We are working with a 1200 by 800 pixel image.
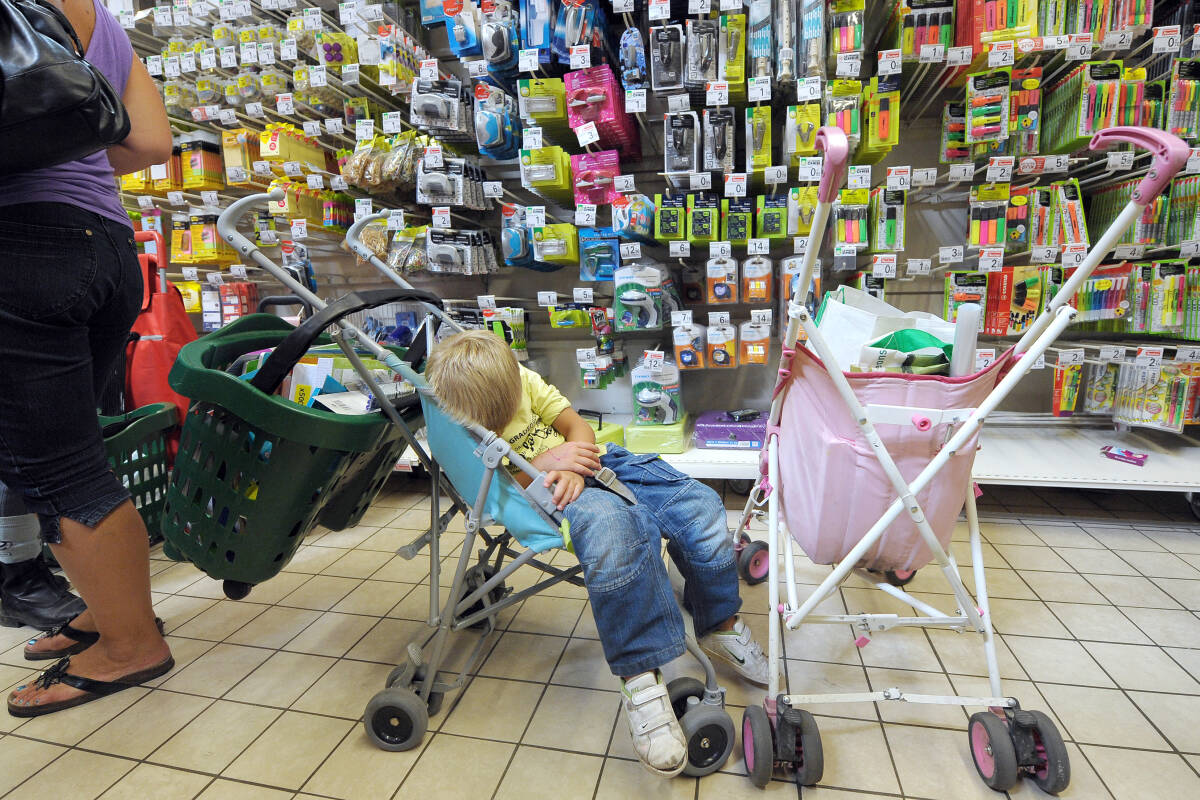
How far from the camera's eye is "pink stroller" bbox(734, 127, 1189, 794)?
3.60 feet

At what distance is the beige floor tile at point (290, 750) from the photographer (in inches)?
48.5

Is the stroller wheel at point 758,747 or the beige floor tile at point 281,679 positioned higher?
the stroller wheel at point 758,747

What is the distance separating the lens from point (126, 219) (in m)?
1.42

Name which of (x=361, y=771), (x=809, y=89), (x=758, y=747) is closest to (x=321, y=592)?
(x=361, y=771)

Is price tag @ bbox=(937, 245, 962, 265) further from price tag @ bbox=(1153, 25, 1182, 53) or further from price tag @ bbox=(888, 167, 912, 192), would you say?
price tag @ bbox=(1153, 25, 1182, 53)

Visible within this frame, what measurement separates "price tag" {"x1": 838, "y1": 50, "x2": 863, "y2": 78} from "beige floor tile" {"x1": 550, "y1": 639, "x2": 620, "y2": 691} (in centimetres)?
215

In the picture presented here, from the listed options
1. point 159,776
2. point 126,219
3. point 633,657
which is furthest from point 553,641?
point 126,219

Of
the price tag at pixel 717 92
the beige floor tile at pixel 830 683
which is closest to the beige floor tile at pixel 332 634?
the beige floor tile at pixel 830 683

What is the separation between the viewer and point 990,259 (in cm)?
222

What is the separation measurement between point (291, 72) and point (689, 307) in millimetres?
2330

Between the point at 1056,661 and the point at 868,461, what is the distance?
94 cm

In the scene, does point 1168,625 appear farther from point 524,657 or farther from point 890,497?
point 524,657

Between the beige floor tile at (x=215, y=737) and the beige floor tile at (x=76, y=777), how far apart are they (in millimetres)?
73

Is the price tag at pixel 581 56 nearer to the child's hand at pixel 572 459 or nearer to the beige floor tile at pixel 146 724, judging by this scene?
the child's hand at pixel 572 459
